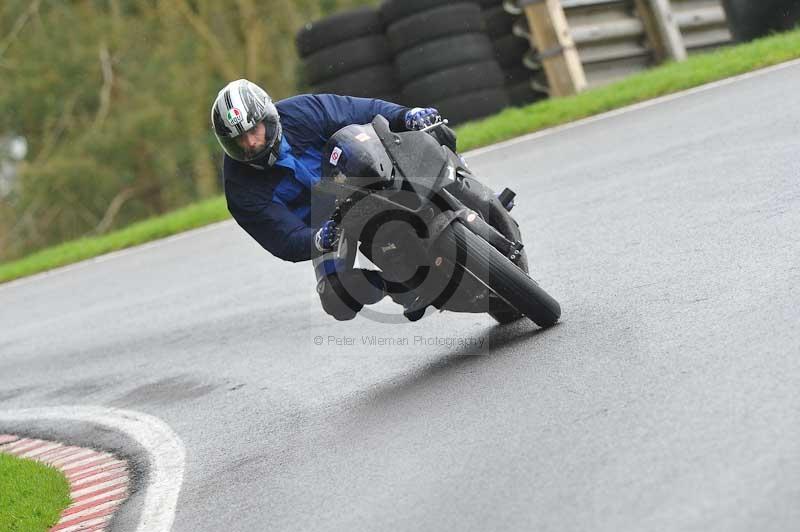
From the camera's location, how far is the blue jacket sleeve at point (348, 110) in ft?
25.0

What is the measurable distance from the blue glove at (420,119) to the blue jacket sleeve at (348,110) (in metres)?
0.21

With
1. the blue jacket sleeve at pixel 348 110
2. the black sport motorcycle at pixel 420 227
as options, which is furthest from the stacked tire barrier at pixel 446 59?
the black sport motorcycle at pixel 420 227

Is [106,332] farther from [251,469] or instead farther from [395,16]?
[395,16]

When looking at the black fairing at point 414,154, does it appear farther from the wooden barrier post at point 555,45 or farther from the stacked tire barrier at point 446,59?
the wooden barrier post at point 555,45

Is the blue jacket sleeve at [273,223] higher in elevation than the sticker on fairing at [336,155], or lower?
lower

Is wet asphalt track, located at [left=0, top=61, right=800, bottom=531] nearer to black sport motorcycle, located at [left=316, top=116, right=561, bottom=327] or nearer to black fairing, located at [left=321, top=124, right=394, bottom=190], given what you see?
black sport motorcycle, located at [left=316, top=116, right=561, bottom=327]

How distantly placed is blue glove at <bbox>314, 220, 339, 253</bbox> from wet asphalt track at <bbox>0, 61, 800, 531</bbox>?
856 mm

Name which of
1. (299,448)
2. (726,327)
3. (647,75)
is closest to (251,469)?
(299,448)

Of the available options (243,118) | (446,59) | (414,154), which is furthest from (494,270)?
(446,59)

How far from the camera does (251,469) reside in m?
6.81

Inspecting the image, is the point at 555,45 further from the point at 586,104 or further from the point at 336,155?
the point at 336,155

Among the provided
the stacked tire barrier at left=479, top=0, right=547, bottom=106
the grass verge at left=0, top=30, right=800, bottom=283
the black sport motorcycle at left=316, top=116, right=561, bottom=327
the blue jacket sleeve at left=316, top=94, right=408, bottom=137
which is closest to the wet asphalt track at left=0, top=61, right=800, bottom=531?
the black sport motorcycle at left=316, top=116, right=561, bottom=327

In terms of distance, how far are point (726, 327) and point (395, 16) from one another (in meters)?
12.8

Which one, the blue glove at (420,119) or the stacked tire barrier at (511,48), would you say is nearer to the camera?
the blue glove at (420,119)
